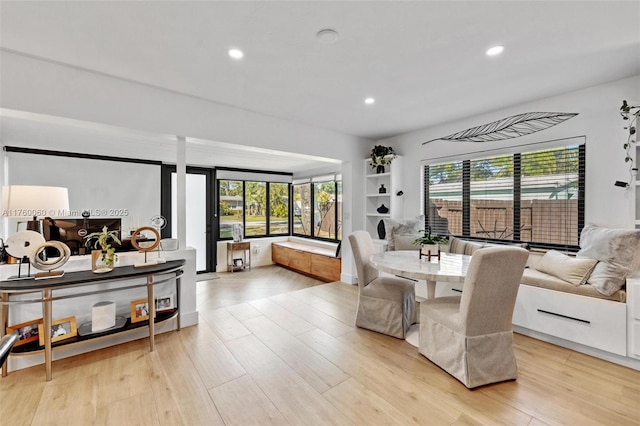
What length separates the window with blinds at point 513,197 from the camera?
3.10m

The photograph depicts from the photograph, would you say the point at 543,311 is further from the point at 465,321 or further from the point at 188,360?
the point at 188,360

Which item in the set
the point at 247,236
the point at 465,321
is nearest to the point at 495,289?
the point at 465,321

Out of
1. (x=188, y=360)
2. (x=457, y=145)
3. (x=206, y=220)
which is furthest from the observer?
(x=206, y=220)

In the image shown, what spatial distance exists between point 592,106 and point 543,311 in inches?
86.7

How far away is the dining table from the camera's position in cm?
223

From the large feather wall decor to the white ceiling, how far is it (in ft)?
0.82

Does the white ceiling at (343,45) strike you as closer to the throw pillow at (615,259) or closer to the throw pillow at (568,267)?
the throw pillow at (615,259)

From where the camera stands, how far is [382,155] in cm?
462

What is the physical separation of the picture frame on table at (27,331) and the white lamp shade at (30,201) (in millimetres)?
899

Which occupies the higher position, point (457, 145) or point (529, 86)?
point (529, 86)

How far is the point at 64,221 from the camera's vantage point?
2977 mm

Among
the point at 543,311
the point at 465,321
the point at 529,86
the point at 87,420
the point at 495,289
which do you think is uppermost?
the point at 529,86

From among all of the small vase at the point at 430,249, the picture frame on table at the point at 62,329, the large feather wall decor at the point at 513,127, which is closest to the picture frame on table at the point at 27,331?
the picture frame on table at the point at 62,329

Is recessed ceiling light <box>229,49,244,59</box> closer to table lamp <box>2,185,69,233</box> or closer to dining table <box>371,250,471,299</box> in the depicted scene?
table lamp <box>2,185,69,233</box>
